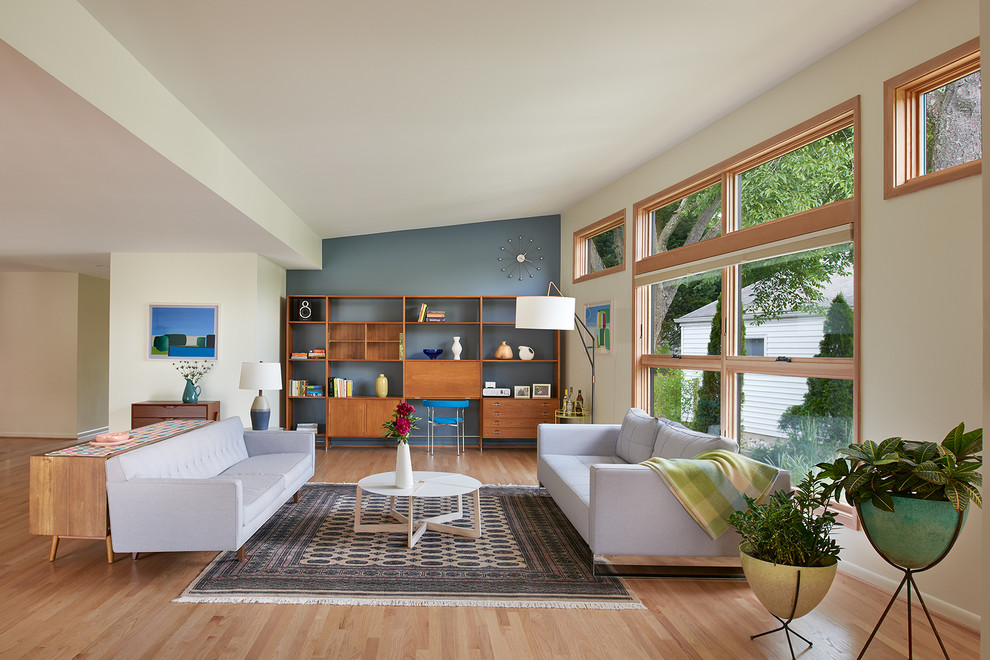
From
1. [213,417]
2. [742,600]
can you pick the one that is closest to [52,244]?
[213,417]

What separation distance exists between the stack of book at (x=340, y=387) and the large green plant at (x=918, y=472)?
635cm

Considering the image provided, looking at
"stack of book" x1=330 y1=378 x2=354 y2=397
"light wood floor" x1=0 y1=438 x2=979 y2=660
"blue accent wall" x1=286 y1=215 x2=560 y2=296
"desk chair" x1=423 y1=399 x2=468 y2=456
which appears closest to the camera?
"light wood floor" x1=0 y1=438 x2=979 y2=660

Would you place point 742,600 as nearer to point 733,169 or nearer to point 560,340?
point 733,169

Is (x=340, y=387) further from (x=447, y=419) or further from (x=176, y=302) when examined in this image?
(x=176, y=302)

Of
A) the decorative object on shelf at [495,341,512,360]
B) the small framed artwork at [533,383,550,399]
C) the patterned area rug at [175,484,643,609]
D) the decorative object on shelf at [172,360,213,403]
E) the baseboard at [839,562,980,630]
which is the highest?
the decorative object on shelf at [495,341,512,360]

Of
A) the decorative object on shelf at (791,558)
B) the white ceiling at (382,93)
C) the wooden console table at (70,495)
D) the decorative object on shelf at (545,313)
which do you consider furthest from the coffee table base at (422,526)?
the white ceiling at (382,93)

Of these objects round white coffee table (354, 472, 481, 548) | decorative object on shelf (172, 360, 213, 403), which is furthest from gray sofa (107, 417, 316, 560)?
decorative object on shelf (172, 360, 213, 403)

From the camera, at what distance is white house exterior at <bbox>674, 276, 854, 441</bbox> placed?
12.9ft

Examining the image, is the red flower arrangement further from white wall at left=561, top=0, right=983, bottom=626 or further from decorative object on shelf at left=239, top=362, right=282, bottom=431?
white wall at left=561, top=0, right=983, bottom=626

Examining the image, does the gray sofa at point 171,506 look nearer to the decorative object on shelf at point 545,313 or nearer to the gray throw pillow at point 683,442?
the gray throw pillow at point 683,442

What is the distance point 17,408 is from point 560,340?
7507 mm

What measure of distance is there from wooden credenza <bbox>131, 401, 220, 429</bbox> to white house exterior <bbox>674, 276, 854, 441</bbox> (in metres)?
5.41

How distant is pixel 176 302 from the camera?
6938mm

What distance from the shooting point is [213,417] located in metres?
6.82
